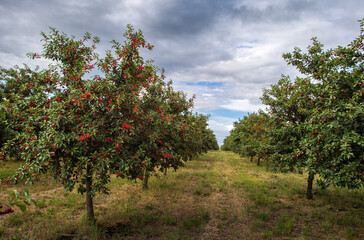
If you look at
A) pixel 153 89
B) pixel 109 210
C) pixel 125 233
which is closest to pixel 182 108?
pixel 153 89

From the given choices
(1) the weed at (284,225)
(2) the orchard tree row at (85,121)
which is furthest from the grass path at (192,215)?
(2) the orchard tree row at (85,121)

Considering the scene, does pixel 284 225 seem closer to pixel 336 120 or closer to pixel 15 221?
pixel 336 120

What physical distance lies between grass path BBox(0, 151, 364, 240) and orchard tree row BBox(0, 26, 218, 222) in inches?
66.2

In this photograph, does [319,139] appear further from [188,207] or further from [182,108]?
[182,108]

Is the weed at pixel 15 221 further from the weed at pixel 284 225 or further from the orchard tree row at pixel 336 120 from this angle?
the orchard tree row at pixel 336 120

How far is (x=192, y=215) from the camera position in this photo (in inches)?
409

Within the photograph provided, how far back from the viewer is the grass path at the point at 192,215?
824cm

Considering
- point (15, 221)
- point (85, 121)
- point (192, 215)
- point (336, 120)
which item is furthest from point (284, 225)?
point (15, 221)

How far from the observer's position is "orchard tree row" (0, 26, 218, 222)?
6.34 m

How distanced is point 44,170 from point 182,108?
10.3 meters

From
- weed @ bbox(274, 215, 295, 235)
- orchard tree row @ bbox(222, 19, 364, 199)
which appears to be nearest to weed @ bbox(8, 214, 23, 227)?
weed @ bbox(274, 215, 295, 235)

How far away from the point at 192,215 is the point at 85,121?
7.28 m

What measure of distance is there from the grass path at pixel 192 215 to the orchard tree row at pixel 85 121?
168cm

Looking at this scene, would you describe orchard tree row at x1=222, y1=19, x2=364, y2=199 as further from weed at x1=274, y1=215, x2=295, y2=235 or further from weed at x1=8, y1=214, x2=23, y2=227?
weed at x1=8, y1=214, x2=23, y2=227
